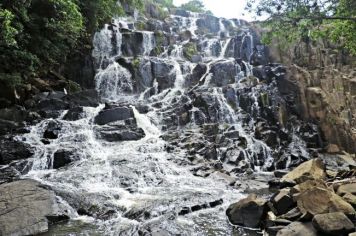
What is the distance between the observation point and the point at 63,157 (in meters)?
15.5

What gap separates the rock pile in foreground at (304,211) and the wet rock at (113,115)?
34.7 feet

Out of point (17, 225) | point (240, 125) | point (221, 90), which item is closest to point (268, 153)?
point (240, 125)

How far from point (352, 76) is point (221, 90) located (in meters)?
14.8

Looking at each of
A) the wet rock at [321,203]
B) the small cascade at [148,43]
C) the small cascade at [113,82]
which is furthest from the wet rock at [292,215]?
the small cascade at [148,43]

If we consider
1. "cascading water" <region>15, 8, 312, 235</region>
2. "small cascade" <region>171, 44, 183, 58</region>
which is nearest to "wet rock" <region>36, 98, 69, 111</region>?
"cascading water" <region>15, 8, 312, 235</region>

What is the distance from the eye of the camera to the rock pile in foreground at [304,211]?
27.0 ft

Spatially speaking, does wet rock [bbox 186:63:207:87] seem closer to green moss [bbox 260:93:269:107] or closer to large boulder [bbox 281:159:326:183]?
green moss [bbox 260:93:269:107]

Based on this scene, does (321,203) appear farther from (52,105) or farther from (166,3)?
(166,3)

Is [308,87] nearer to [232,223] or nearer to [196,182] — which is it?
[196,182]

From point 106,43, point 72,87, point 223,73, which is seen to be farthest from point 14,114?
point 223,73

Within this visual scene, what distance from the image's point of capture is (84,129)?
18.4 metres

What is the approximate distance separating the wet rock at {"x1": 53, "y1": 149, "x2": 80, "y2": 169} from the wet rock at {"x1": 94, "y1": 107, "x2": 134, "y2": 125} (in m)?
3.78

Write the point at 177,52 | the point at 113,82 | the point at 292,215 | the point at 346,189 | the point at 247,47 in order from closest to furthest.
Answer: the point at 292,215
the point at 346,189
the point at 113,82
the point at 177,52
the point at 247,47

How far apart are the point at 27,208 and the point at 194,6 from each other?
174ft
